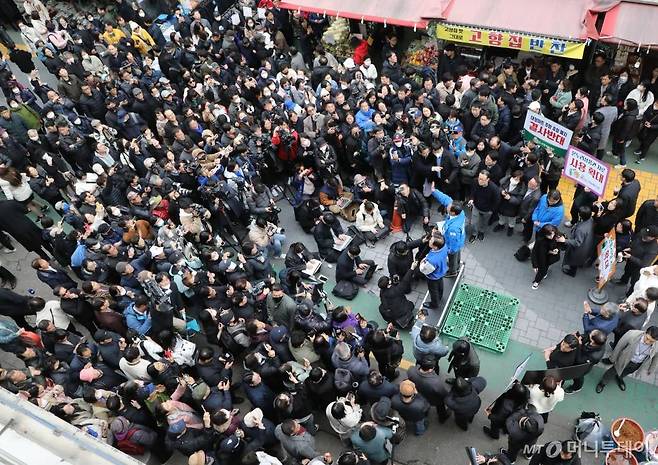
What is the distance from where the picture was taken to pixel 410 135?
10883 millimetres

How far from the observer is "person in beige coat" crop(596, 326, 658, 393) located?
7406 mm

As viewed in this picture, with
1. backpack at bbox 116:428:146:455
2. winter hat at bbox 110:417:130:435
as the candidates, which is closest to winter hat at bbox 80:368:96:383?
winter hat at bbox 110:417:130:435

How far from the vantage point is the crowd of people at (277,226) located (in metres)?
7.48

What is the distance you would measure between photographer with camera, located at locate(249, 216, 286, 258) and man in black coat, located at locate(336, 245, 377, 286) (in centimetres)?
130

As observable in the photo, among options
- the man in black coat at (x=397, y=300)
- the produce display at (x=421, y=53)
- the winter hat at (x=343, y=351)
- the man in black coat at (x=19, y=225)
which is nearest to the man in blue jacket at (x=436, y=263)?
the man in black coat at (x=397, y=300)

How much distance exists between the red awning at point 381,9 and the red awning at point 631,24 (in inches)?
137

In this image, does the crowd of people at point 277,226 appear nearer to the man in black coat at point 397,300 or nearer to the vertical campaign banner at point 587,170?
the man in black coat at point 397,300

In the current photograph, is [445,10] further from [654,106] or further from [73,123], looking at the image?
[73,123]

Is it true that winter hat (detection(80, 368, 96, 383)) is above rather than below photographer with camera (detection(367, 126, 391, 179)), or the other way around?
below

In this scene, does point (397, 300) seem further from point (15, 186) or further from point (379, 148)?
point (15, 186)

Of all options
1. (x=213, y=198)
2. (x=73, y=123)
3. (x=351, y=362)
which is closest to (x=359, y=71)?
(x=213, y=198)

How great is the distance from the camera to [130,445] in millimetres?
7617

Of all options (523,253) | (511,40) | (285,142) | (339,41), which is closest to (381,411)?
(523,253)

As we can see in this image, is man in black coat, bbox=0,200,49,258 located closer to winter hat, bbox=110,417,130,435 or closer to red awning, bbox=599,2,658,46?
winter hat, bbox=110,417,130,435
